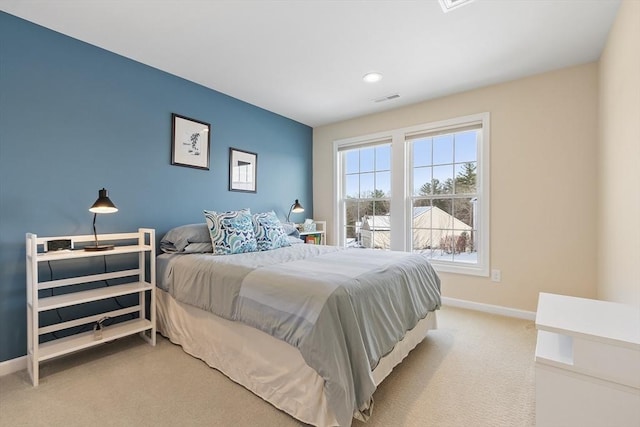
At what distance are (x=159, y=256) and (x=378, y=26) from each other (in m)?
2.62

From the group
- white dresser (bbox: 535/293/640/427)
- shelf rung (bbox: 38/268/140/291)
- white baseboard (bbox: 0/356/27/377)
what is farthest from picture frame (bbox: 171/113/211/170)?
white dresser (bbox: 535/293/640/427)

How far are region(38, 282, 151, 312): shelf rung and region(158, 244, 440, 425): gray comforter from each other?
230mm

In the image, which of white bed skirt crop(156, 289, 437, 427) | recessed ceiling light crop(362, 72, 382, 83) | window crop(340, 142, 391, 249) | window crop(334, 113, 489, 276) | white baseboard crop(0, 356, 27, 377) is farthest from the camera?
window crop(340, 142, 391, 249)

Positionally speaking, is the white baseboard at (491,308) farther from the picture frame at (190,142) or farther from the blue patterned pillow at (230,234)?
the picture frame at (190,142)

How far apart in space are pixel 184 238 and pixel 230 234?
40cm

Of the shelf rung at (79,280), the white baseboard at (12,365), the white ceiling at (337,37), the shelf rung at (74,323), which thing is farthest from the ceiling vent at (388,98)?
the white baseboard at (12,365)

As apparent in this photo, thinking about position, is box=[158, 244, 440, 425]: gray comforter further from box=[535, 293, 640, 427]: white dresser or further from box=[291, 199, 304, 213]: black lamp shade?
box=[291, 199, 304, 213]: black lamp shade

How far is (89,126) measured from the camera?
227cm

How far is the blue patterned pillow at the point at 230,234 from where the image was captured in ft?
8.11

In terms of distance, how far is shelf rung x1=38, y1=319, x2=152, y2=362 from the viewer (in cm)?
185

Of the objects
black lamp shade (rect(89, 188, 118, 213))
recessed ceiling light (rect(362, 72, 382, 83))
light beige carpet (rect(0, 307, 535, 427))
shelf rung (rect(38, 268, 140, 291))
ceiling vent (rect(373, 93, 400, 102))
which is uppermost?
ceiling vent (rect(373, 93, 400, 102))

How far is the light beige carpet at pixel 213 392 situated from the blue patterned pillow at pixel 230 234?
34.8 inches

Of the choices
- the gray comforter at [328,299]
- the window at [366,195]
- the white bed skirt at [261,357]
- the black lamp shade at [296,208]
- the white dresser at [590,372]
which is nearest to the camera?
the white dresser at [590,372]

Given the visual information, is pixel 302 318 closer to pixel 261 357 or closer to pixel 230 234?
pixel 261 357
